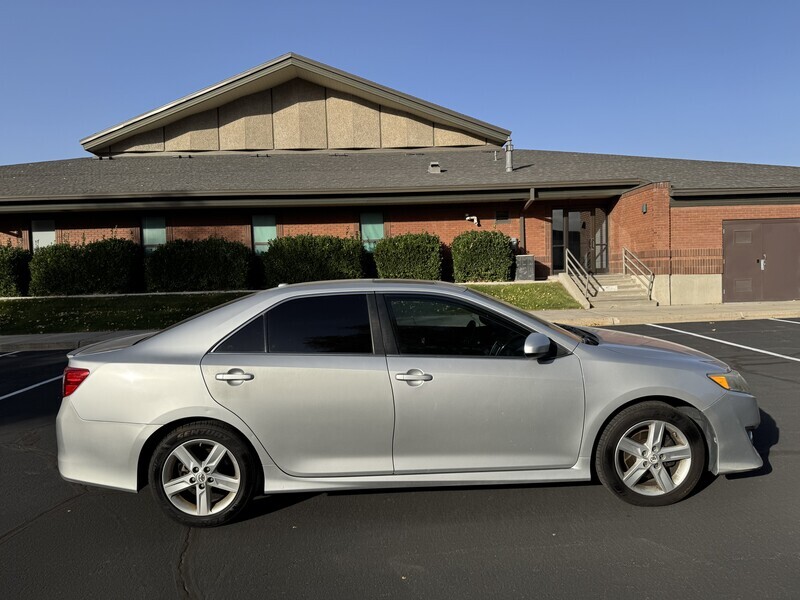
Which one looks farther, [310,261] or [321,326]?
[310,261]

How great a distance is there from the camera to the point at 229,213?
18.8 meters

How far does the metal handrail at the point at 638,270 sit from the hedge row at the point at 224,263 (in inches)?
165

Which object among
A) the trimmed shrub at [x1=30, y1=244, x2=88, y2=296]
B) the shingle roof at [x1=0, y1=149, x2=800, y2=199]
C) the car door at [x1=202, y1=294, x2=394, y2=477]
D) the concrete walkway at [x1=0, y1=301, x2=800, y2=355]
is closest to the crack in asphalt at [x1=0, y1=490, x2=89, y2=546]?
the car door at [x1=202, y1=294, x2=394, y2=477]

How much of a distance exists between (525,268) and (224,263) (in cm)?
967

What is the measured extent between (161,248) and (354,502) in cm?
1560

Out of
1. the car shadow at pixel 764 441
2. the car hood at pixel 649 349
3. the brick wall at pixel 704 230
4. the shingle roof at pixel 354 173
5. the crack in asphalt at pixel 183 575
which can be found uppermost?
the shingle roof at pixel 354 173

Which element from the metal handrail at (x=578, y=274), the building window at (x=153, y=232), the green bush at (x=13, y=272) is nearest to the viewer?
the metal handrail at (x=578, y=274)

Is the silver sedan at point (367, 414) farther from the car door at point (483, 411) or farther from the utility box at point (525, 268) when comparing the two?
the utility box at point (525, 268)

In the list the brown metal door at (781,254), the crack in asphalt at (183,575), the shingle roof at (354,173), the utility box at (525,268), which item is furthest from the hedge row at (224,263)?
the crack in asphalt at (183,575)

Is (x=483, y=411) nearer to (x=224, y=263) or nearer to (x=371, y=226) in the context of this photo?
(x=224, y=263)

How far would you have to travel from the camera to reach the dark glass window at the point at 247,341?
355 centimetres

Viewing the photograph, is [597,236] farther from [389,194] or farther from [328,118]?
[328,118]

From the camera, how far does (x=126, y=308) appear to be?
15.6m

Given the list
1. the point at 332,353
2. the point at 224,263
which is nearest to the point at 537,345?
the point at 332,353
